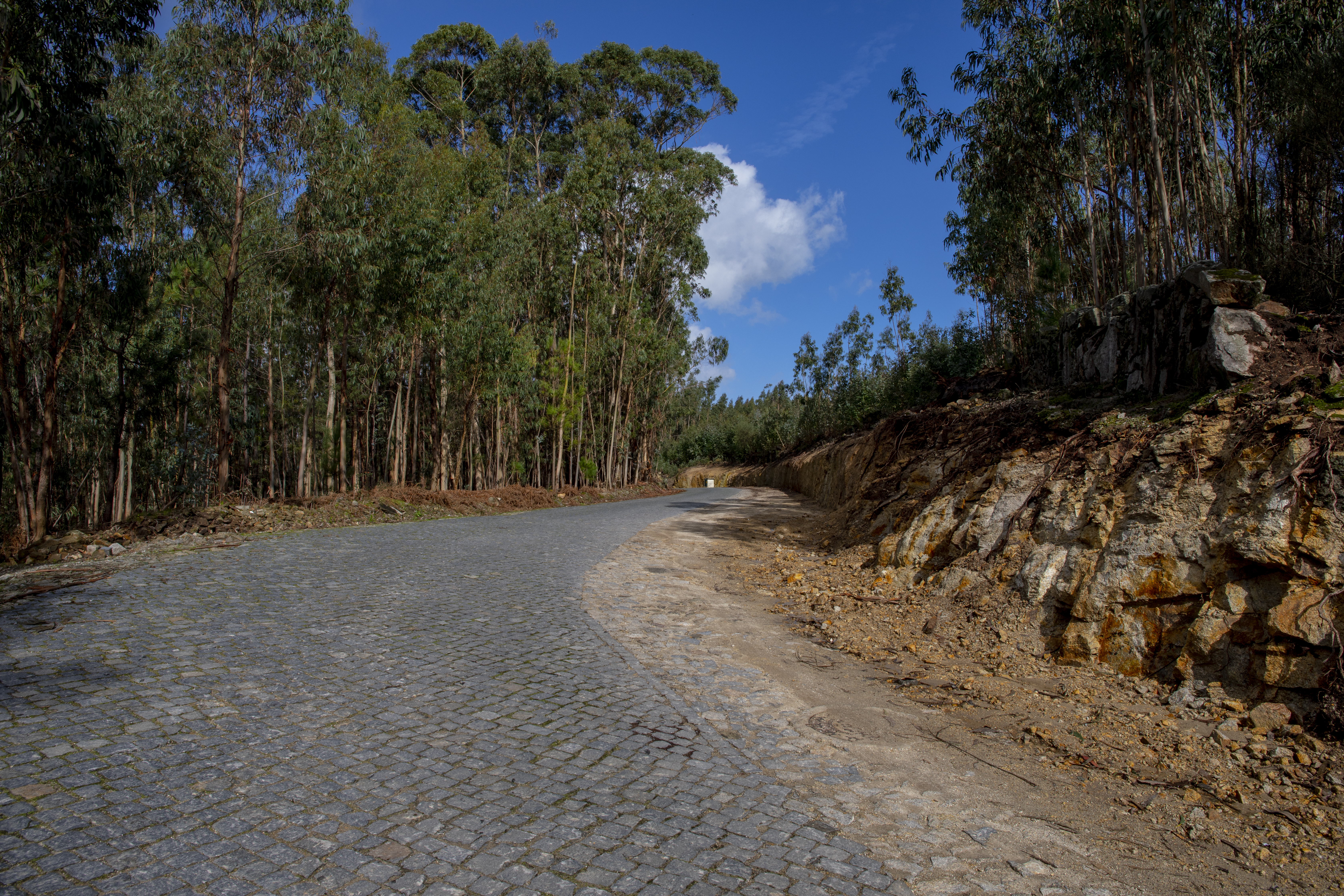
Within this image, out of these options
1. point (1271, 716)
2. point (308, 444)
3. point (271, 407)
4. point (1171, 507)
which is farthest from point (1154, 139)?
point (271, 407)

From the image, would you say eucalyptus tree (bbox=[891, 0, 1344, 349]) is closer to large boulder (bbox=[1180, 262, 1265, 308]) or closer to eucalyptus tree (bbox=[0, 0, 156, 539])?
large boulder (bbox=[1180, 262, 1265, 308])

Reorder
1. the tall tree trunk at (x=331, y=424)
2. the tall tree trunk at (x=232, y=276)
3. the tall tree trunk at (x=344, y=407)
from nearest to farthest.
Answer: the tall tree trunk at (x=232, y=276) < the tall tree trunk at (x=344, y=407) < the tall tree trunk at (x=331, y=424)

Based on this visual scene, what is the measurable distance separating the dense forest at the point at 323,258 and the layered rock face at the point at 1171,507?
11512 millimetres

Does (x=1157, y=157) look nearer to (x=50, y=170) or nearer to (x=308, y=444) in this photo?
(x=50, y=170)

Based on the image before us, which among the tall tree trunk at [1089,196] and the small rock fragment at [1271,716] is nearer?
the small rock fragment at [1271,716]

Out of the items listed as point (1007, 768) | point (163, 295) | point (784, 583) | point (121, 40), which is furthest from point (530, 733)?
point (163, 295)

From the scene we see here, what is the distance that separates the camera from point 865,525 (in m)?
10.1

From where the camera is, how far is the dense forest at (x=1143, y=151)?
25.9 ft

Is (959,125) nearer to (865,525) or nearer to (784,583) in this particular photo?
(865,525)

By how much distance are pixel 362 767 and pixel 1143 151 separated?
15246mm

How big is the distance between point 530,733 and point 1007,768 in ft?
8.93

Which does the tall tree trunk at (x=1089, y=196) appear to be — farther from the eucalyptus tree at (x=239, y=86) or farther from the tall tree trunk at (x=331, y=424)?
the tall tree trunk at (x=331, y=424)

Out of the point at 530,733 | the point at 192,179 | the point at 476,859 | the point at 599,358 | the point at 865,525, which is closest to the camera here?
the point at 476,859

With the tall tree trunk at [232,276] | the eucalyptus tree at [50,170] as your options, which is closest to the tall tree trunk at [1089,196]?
the eucalyptus tree at [50,170]
